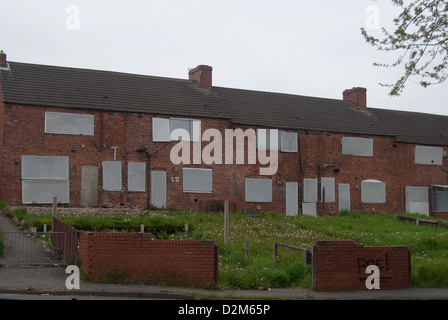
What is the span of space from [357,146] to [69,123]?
63.7 ft

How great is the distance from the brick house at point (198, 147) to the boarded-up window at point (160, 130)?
59 millimetres

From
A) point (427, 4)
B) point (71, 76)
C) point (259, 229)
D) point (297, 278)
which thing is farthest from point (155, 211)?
point (427, 4)

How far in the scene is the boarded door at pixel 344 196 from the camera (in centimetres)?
3822

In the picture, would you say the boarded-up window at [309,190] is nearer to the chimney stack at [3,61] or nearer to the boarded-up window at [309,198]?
the boarded-up window at [309,198]

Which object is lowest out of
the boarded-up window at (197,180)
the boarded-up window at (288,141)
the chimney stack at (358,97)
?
the boarded-up window at (197,180)

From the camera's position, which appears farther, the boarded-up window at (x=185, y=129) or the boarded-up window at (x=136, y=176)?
the boarded-up window at (x=185, y=129)

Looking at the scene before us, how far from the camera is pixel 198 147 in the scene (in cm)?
3431

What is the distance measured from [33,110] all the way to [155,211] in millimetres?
8504

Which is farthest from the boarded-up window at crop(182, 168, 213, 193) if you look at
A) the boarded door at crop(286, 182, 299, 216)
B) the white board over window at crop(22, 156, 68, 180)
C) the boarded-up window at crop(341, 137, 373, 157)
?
the boarded-up window at crop(341, 137, 373, 157)

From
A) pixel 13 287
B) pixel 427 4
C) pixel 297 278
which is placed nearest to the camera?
pixel 13 287

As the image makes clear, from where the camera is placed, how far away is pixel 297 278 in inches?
623

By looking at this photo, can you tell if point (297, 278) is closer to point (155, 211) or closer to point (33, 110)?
point (155, 211)

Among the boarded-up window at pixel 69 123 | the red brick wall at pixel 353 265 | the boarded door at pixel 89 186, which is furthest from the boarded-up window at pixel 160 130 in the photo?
the red brick wall at pixel 353 265

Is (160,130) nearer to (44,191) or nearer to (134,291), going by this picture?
(44,191)
